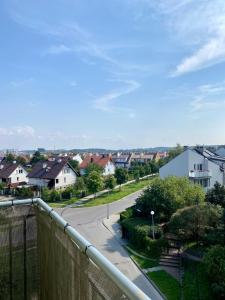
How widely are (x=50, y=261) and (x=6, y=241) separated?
634mm

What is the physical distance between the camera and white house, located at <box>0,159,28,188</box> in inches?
1992

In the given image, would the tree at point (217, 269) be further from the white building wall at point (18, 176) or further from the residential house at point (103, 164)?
the residential house at point (103, 164)

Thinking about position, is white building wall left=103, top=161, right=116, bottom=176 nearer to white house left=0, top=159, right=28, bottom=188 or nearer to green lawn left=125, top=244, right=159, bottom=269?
white house left=0, top=159, right=28, bottom=188

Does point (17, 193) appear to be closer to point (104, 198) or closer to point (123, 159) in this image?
point (104, 198)

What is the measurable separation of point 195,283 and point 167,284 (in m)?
1.37

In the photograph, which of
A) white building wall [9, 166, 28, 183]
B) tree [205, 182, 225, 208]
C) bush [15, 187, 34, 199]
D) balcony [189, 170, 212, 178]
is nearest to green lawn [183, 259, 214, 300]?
tree [205, 182, 225, 208]

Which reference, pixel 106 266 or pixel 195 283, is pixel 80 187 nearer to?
pixel 195 283

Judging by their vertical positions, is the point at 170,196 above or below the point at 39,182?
above

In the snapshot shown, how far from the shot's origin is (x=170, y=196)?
1011 inches

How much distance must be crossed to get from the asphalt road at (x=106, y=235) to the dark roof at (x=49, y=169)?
1228cm

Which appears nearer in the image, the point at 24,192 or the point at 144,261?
the point at 144,261

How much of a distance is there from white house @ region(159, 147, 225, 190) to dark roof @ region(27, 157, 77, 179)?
17.9 m

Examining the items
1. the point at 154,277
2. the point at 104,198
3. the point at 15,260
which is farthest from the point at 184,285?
the point at 104,198

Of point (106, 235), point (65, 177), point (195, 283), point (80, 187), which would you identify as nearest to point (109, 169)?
point (65, 177)
